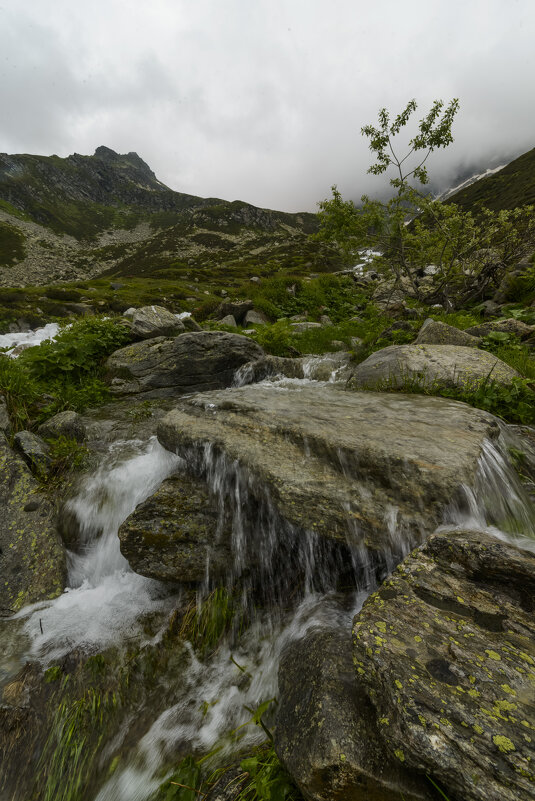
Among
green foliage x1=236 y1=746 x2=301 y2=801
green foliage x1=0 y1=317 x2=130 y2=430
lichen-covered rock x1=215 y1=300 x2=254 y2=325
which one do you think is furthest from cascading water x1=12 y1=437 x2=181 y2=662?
lichen-covered rock x1=215 y1=300 x2=254 y2=325

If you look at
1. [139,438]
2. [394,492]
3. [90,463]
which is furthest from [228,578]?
[139,438]

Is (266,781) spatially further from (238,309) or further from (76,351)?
(238,309)

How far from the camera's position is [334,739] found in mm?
1963

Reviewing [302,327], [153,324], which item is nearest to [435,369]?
[153,324]

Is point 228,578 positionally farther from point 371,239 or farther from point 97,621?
point 371,239

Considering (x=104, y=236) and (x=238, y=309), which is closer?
(x=238, y=309)

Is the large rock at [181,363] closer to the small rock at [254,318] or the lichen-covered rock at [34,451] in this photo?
the lichen-covered rock at [34,451]

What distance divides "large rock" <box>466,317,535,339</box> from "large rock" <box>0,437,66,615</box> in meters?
10.6

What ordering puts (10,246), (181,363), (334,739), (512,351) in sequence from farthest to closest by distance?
(10,246)
(181,363)
(512,351)
(334,739)

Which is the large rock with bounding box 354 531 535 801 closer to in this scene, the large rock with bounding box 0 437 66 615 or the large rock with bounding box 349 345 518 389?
the large rock with bounding box 349 345 518 389

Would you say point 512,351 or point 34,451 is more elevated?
point 34,451

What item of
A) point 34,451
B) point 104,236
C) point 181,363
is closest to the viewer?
point 34,451

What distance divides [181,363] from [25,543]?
6.59 metres

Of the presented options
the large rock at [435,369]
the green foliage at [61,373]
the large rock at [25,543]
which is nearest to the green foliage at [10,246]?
the green foliage at [61,373]
